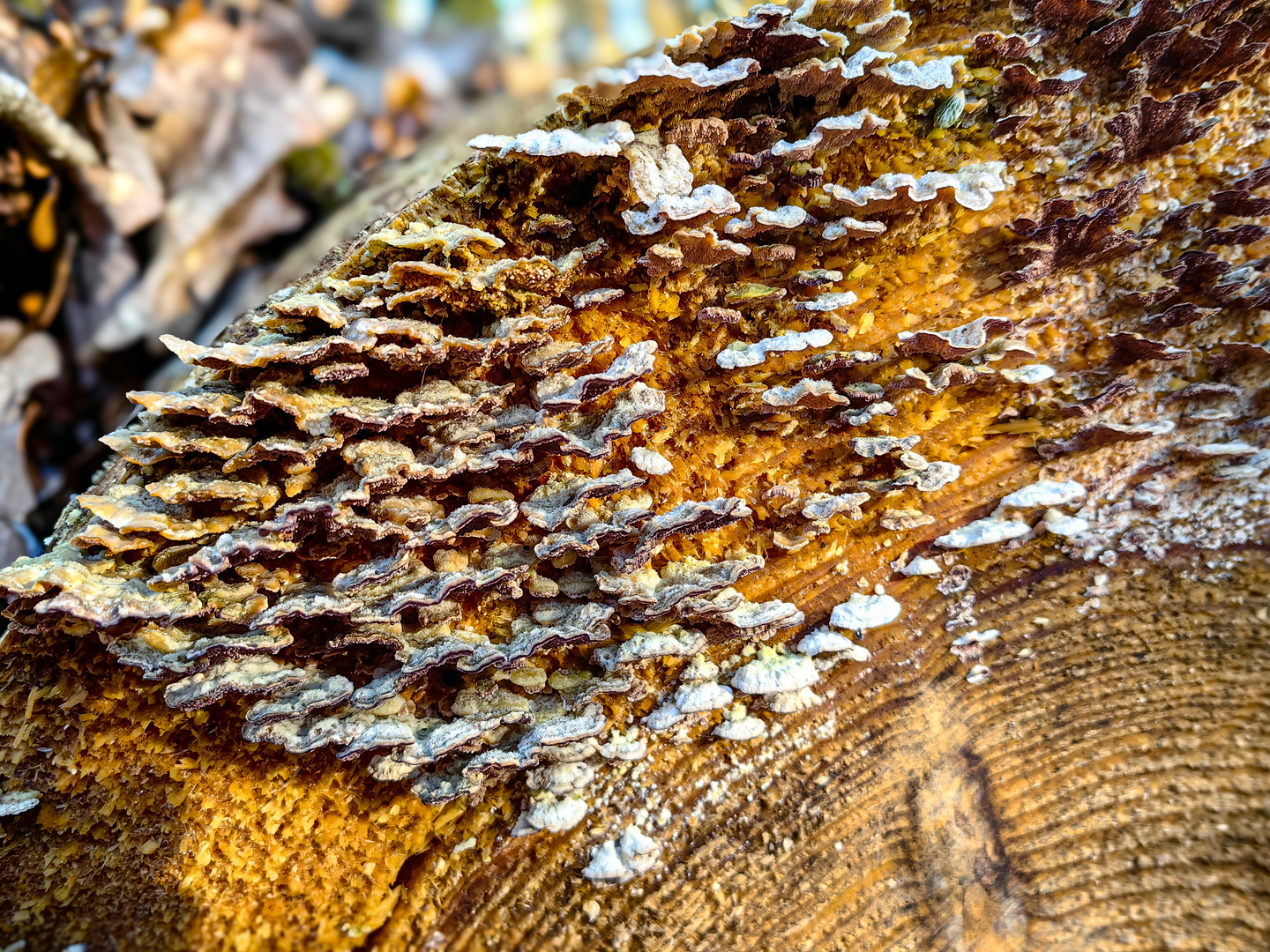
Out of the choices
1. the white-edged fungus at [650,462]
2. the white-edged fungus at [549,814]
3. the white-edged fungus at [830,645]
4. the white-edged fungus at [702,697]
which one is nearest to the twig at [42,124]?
the white-edged fungus at [650,462]

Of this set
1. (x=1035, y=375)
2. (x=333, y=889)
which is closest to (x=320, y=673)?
(x=333, y=889)

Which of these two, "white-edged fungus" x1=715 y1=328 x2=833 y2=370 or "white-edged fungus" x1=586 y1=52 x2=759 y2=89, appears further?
"white-edged fungus" x1=715 y1=328 x2=833 y2=370

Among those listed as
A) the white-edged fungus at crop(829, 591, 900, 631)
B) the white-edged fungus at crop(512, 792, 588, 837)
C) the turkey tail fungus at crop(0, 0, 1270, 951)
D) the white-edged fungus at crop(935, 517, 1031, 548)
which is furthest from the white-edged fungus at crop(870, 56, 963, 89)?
the white-edged fungus at crop(512, 792, 588, 837)

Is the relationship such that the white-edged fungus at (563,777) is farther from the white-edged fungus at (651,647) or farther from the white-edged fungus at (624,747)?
the white-edged fungus at (651,647)

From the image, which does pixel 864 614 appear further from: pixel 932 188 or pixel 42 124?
pixel 42 124

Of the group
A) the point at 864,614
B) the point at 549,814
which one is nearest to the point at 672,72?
the point at 864,614

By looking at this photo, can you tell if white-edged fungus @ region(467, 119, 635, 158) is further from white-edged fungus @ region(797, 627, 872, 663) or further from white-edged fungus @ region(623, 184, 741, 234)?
white-edged fungus @ region(797, 627, 872, 663)
